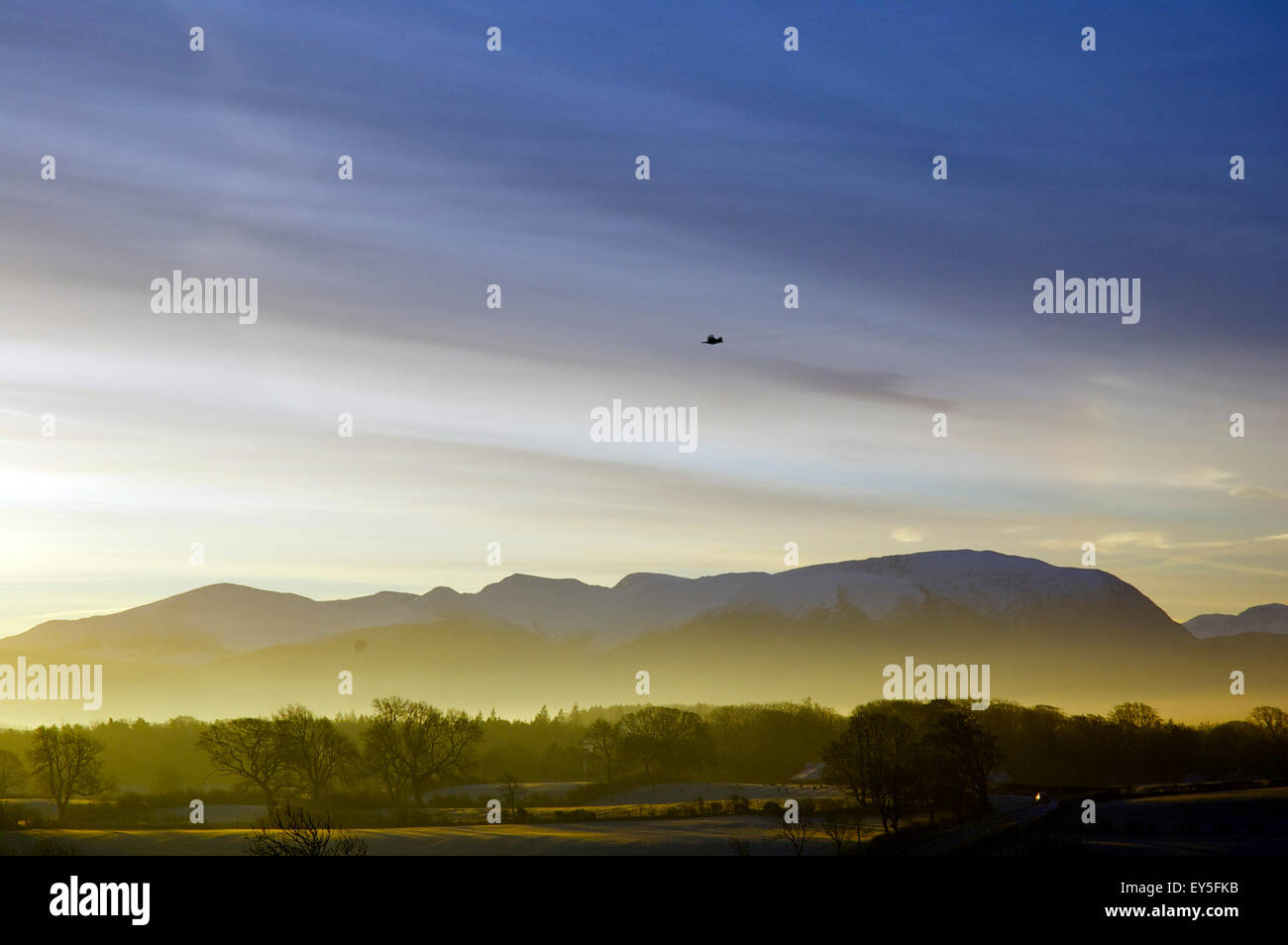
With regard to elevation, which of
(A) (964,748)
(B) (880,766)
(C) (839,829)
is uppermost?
(B) (880,766)

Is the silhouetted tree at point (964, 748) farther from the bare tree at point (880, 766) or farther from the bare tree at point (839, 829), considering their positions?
the bare tree at point (839, 829)

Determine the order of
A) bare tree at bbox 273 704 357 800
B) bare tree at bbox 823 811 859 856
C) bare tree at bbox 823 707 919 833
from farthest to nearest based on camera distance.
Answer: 1. bare tree at bbox 273 704 357 800
2. bare tree at bbox 823 707 919 833
3. bare tree at bbox 823 811 859 856

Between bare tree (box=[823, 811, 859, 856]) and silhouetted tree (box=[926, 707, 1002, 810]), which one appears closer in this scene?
bare tree (box=[823, 811, 859, 856])

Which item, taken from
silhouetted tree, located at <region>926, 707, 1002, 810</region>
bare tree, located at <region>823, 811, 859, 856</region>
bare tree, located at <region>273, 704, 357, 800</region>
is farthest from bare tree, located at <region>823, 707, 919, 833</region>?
bare tree, located at <region>273, 704, 357, 800</region>

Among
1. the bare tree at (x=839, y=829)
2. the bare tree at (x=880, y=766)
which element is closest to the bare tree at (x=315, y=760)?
the bare tree at (x=880, y=766)

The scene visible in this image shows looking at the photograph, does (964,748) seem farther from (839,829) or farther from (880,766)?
(839,829)

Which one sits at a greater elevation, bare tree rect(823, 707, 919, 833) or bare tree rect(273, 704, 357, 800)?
bare tree rect(823, 707, 919, 833)

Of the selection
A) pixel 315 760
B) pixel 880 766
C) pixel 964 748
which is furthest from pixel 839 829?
pixel 315 760

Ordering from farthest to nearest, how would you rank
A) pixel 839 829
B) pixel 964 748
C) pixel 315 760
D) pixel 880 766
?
pixel 315 760, pixel 964 748, pixel 880 766, pixel 839 829

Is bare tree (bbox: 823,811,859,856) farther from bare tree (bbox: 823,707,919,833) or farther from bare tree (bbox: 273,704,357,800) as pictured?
bare tree (bbox: 273,704,357,800)

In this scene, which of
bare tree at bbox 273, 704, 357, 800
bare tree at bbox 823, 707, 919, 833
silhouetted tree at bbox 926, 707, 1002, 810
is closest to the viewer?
bare tree at bbox 823, 707, 919, 833

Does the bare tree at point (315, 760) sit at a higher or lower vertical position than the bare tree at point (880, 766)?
lower
